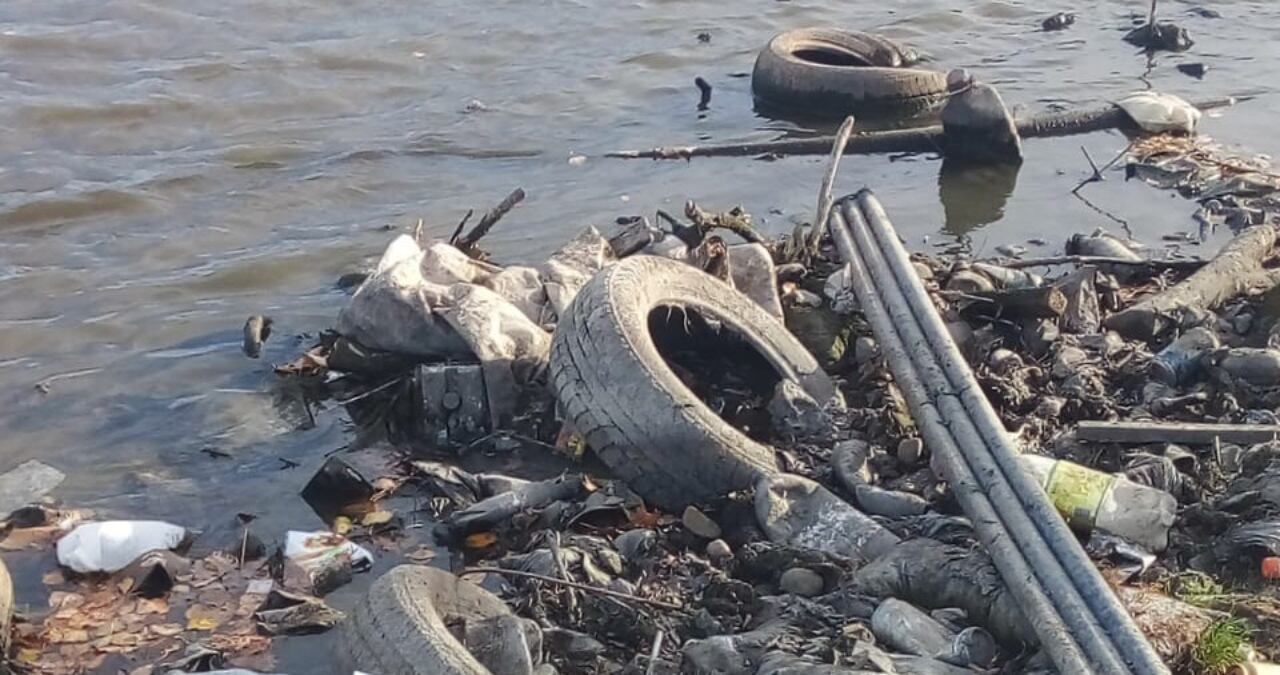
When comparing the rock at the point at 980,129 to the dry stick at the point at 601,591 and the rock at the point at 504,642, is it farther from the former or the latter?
the rock at the point at 504,642

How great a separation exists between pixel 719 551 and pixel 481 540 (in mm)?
849

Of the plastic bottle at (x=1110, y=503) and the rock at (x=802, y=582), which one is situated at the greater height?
the plastic bottle at (x=1110, y=503)

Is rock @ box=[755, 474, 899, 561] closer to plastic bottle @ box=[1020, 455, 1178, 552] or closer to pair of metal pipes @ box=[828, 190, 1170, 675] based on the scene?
pair of metal pipes @ box=[828, 190, 1170, 675]

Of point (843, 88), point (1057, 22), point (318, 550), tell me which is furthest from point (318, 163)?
point (1057, 22)

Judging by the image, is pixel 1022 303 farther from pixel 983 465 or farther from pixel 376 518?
pixel 376 518

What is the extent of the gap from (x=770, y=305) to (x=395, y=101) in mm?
4836

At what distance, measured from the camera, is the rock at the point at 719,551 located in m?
4.50

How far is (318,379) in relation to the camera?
19.7ft

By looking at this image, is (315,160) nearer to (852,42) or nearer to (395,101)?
(395,101)

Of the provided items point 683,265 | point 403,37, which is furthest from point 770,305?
point 403,37

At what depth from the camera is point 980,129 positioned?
869 centimetres

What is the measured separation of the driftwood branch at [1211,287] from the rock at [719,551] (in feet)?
7.52

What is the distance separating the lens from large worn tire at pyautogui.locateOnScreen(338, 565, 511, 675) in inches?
144

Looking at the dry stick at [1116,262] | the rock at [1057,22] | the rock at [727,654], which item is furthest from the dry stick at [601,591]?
the rock at [1057,22]
